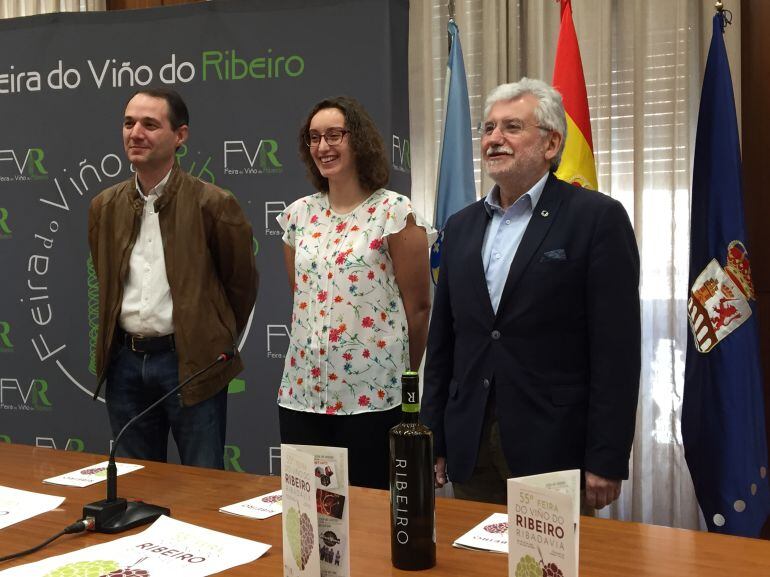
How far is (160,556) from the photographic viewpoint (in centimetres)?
132

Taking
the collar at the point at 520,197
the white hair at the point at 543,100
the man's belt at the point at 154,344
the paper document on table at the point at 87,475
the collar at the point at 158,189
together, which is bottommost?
the paper document on table at the point at 87,475

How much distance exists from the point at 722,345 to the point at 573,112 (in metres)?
1.03

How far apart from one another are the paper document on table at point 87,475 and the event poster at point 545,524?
1065mm

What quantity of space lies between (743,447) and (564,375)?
125cm

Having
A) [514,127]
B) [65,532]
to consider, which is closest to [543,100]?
[514,127]

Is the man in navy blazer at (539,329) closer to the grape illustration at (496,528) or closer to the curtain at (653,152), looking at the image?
the grape illustration at (496,528)

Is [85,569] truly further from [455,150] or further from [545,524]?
[455,150]

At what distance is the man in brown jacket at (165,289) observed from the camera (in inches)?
100

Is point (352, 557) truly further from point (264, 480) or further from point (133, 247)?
point (133, 247)

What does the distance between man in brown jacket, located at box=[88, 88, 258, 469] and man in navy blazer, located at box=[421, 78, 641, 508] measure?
0.81 m

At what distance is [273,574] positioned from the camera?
48.5 inches

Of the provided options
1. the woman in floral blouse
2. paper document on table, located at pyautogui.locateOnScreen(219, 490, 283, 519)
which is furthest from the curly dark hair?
paper document on table, located at pyautogui.locateOnScreen(219, 490, 283, 519)

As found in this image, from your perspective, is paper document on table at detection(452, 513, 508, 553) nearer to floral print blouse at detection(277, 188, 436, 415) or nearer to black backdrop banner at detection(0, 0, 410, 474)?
floral print blouse at detection(277, 188, 436, 415)

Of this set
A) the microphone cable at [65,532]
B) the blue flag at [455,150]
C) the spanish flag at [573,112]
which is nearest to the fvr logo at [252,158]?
the blue flag at [455,150]
